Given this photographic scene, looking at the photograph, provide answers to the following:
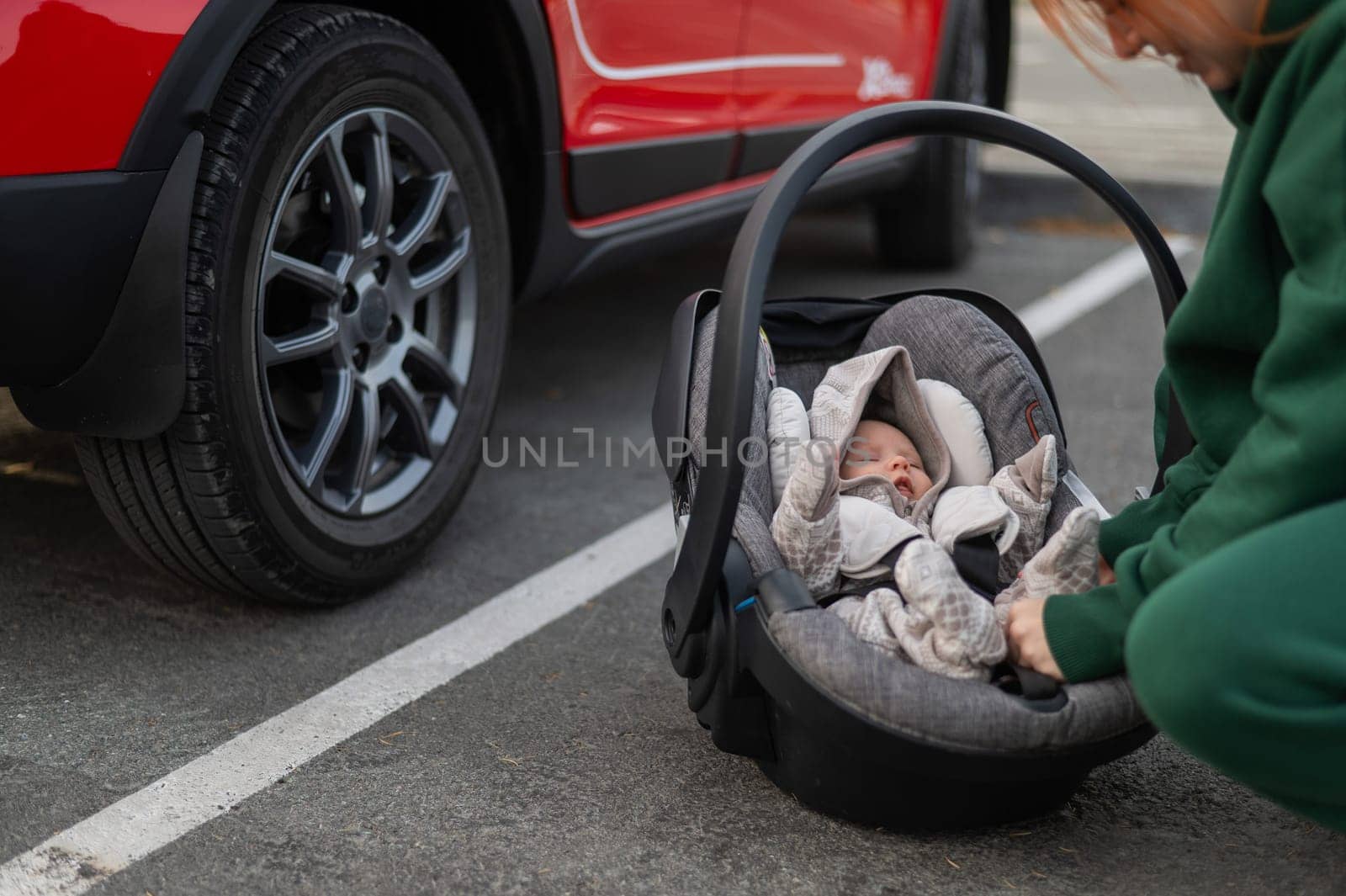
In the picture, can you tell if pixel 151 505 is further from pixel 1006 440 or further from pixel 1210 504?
pixel 1210 504

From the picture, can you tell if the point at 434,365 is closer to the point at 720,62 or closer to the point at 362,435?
the point at 362,435

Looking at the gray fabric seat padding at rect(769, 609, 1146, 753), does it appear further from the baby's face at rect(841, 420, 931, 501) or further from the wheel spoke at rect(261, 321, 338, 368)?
the wheel spoke at rect(261, 321, 338, 368)

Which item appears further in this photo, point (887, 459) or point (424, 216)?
→ point (424, 216)

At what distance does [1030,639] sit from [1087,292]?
3.70m

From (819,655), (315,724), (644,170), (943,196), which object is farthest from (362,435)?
(943,196)

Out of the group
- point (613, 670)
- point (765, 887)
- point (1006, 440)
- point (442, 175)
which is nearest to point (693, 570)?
point (765, 887)

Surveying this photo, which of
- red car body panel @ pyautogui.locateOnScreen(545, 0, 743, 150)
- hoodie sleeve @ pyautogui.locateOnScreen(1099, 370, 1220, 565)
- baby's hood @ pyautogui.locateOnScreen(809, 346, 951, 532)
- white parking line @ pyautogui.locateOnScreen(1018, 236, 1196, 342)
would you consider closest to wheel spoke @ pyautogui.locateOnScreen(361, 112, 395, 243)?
red car body panel @ pyautogui.locateOnScreen(545, 0, 743, 150)

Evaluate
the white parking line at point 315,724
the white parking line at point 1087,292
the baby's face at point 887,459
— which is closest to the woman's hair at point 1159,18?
the baby's face at point 887,459

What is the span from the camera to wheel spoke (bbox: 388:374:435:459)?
268 centimetres

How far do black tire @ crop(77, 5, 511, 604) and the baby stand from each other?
896 millimetres

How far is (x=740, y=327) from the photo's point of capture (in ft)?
5.79

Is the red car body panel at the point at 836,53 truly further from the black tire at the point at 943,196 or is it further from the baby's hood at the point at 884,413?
the baby's hood at the point at 884,413

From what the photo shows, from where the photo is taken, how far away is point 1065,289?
5.31 m

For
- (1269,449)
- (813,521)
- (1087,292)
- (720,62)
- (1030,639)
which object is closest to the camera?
(1269,449)
